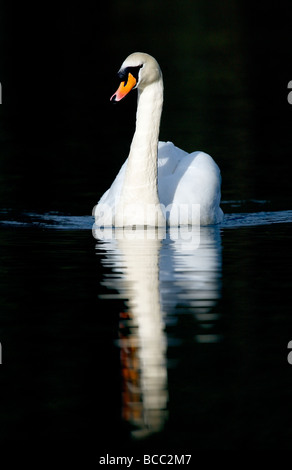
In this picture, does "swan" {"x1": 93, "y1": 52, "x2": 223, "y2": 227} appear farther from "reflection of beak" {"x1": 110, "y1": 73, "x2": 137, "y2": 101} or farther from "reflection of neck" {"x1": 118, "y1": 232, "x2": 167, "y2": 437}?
"reflection of neck" {"x1": 118, "y1": 232, "x2": 167, "y2": 437}

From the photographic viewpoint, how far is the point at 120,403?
6.67 m

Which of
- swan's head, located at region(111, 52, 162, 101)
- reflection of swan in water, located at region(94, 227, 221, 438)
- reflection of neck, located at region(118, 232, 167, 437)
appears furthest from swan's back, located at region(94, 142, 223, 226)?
swan's head, located at region(111, 52, 162, 101)

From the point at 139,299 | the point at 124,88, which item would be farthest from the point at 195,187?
the point at 139,299

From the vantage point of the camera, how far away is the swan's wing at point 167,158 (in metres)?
13.5

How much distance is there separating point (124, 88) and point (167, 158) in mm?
1763

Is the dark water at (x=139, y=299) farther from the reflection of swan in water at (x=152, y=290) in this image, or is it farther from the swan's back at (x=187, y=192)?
the swan's back at (x=187, y=192)

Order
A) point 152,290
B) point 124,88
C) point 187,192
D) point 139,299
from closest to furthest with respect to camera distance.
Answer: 1. point 139,299
2. point 152,290
3. point 124,88
4. point 187,192

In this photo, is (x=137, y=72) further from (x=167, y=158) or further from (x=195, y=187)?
(x=167, y=158)

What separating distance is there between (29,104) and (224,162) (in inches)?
341

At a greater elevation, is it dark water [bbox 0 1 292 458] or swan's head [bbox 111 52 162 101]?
swan's head [bbox 111 52 162 101]

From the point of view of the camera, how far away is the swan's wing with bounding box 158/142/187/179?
13.5 metres

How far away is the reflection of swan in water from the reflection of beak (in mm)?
1347

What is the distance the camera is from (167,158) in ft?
44.8

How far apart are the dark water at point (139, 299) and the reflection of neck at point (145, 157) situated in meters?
0.47
